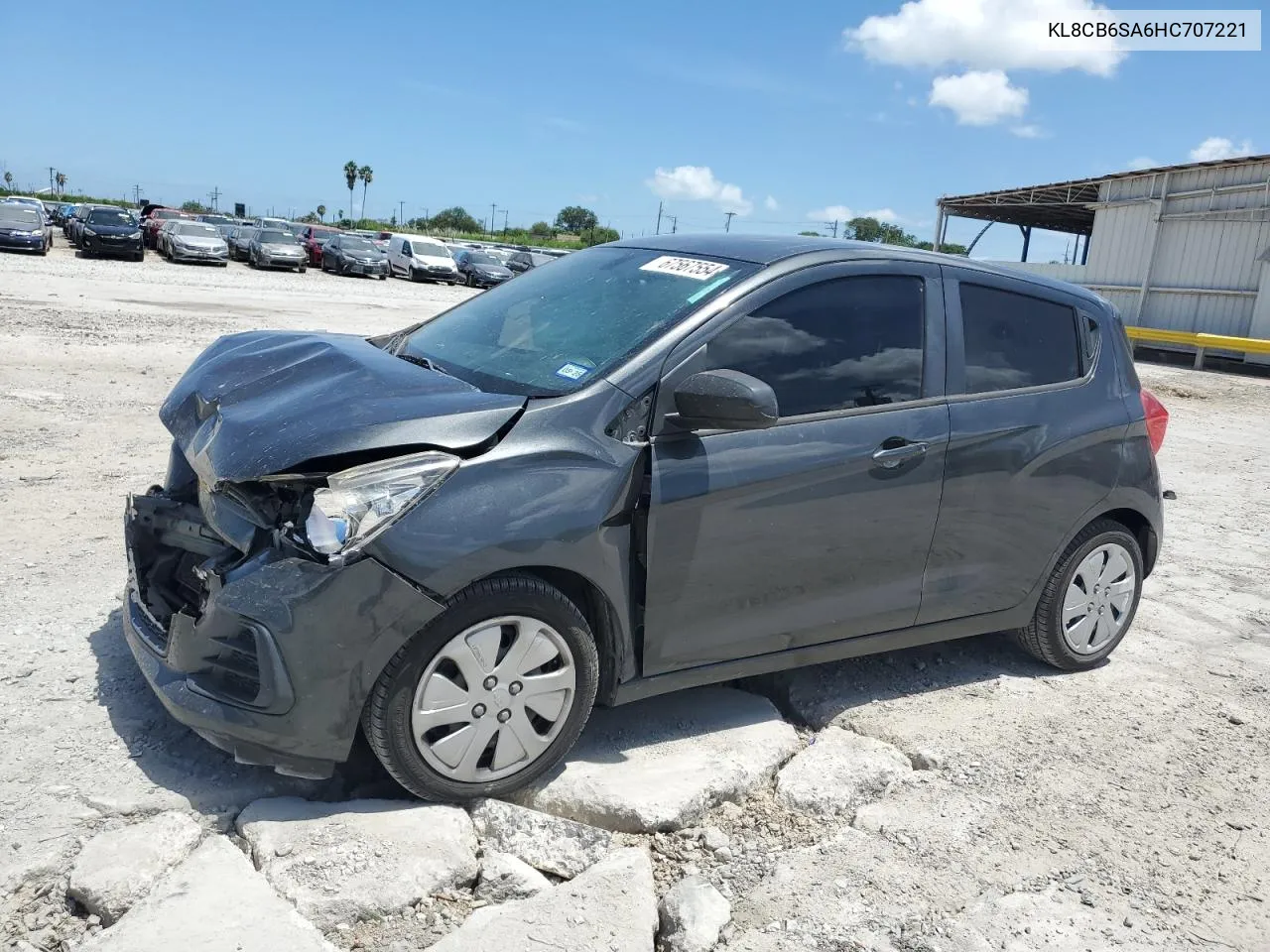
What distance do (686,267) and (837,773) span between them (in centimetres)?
194

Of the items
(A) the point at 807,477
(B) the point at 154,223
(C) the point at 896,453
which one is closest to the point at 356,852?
(A) the point at 807,477

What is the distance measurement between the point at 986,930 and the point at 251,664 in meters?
2.20

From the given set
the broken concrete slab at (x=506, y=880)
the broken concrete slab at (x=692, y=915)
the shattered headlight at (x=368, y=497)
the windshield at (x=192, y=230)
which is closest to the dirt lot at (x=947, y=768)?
the broken concrete slab at (x=692, y=915)

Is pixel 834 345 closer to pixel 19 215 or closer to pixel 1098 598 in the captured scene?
pixel 1098 598

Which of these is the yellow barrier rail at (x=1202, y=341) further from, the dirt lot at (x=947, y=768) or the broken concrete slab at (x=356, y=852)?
the broken concrete slab at (x=356, y=852)

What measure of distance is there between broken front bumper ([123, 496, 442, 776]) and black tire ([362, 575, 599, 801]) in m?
0.05

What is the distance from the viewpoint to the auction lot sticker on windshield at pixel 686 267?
3.79 meters

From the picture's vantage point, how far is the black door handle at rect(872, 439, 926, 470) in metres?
3.76

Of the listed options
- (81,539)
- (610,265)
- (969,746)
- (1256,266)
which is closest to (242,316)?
(81,539)

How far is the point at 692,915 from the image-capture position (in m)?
2.84

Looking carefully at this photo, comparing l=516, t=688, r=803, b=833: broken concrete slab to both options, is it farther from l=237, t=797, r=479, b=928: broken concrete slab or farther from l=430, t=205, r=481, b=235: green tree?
l=430, t=205, r=481, b=235: green tree

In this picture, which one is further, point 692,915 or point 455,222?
point 455,222

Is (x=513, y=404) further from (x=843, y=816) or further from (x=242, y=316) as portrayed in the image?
(x=242, y=316)

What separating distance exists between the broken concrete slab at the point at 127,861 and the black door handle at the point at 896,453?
8.36ft
